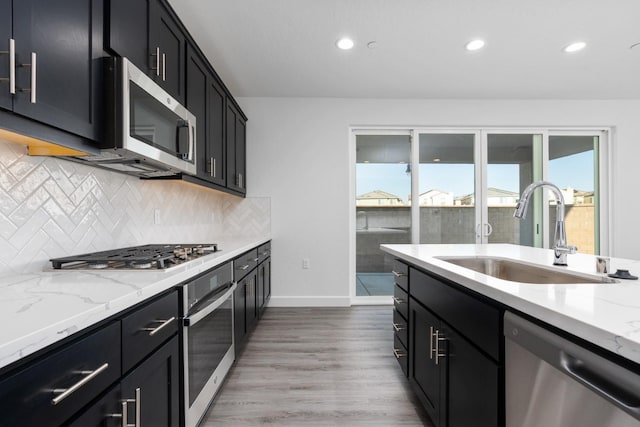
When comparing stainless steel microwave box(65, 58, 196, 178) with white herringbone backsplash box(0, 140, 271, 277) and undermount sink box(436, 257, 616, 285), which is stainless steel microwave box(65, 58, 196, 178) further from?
undermount sink box(436, 257, 616, 285)

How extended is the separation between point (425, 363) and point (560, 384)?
90 centimetres

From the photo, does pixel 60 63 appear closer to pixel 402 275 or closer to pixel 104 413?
pixel 104 413

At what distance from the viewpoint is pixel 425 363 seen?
1.50 metres

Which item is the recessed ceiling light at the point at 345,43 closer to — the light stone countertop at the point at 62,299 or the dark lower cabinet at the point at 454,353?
the dark lower cabinet at the point at 454,353

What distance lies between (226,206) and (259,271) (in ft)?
3.92

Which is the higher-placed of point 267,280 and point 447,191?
point 447,191

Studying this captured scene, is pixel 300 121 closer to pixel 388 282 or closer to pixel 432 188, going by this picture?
pixel 432 188

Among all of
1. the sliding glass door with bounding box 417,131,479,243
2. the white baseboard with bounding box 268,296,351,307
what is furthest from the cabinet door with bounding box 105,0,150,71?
the sliding glass door with bounding box 417,131,479,243

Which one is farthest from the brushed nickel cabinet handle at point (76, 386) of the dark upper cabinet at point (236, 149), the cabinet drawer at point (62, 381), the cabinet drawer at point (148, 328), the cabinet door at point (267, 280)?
the cabinet door at point (267, 280)

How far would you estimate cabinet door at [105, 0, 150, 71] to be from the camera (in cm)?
123

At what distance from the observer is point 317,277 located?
146 inches

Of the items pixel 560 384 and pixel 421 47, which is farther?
pixel 421 47

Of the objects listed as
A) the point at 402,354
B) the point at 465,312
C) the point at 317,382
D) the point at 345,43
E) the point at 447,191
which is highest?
the point at 345,43

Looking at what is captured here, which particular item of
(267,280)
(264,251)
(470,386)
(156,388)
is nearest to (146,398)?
(156,388)
